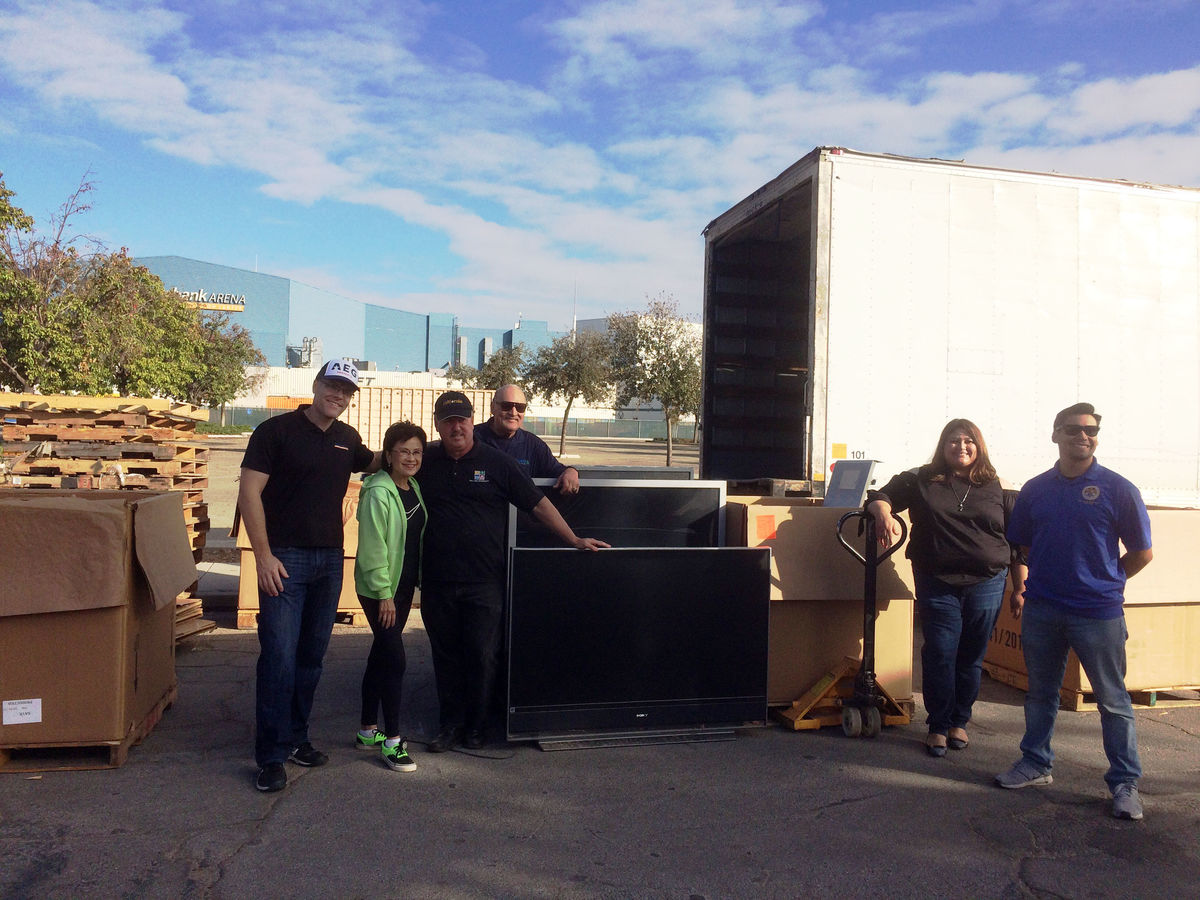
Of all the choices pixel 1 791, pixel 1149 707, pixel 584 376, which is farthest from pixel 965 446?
pixel 584 376

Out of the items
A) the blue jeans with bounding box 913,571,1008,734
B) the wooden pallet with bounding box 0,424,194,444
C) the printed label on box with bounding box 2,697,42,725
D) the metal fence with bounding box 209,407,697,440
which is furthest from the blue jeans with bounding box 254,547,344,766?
the metal fence with bounding box 209,407,697,440

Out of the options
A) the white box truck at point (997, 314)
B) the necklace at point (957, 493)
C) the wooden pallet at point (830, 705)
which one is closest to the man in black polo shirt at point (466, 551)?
the wooden pallet at point (830, 705)

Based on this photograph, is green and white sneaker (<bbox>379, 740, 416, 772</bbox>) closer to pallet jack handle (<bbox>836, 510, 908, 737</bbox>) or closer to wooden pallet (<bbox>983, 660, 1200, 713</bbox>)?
pallet jack handle (<bbox>836, 510, 908, 737</bbox>)

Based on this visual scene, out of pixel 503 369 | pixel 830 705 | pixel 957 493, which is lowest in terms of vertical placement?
pixel 830 705

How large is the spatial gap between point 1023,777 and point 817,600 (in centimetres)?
144

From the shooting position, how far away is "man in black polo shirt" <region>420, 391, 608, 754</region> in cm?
480

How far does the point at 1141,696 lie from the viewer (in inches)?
238

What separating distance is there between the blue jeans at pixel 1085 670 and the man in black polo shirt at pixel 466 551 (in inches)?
89.1

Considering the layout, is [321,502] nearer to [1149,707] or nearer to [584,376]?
[1149,707]

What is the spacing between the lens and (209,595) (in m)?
8.71

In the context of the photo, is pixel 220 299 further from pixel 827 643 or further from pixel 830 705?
pixel 830 705

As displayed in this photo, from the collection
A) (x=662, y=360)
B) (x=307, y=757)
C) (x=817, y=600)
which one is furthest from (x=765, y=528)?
(x=662, y=360)

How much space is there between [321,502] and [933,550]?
3.20 metres

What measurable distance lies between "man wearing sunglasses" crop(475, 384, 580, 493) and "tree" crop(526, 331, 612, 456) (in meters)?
33.3
